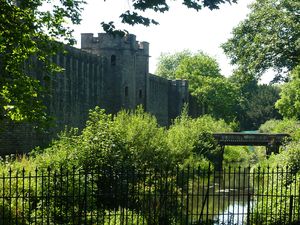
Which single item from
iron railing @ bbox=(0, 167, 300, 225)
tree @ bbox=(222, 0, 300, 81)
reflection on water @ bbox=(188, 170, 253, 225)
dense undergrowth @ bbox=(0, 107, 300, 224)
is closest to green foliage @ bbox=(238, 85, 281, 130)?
tree @ bbox=(222, 0, 300, 81)

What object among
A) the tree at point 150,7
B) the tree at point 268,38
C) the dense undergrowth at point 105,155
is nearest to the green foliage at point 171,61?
the tree at point 268,38

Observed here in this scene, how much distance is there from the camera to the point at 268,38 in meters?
25.1

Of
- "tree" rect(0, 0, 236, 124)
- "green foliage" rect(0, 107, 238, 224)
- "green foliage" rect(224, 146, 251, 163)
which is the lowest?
"green foliage" rect(224, 146, 251, 163)

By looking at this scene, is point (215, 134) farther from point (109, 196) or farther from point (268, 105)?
point (268, 105)

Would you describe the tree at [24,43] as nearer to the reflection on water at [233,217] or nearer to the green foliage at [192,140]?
the reflection on water at [233,217]

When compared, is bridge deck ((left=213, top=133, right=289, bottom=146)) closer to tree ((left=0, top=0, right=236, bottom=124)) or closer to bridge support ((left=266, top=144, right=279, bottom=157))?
bridge support ((left=266, top=144, right=279, bottom=157))

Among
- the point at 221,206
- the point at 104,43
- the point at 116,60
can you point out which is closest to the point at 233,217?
the point at 221,206

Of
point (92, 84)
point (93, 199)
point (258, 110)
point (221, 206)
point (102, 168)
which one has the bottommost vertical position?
point (221, 206)

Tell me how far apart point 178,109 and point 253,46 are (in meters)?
24.9

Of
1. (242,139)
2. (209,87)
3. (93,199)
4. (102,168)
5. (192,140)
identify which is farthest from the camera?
(209,87)

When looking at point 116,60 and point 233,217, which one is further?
point 116,60

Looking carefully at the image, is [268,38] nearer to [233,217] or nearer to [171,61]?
[233,217]

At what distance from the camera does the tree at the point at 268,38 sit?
24.8 meters

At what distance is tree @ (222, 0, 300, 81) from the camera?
24.8 metres
